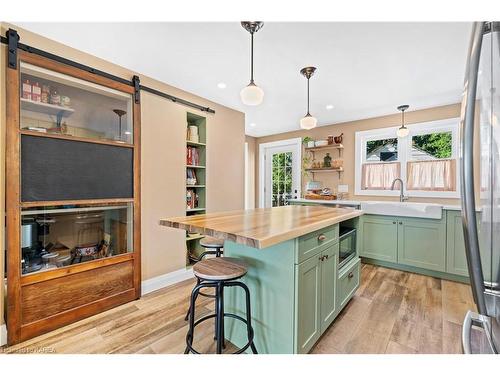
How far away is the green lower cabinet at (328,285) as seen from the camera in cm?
164

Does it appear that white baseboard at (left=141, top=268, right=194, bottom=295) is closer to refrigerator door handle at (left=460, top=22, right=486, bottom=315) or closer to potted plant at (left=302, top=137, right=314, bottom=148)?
refrigerator door handle at (left=460, top=22, right=486, bottom=315)

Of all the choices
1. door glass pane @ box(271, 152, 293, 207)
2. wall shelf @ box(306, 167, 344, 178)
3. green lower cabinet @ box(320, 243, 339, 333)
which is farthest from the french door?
green lower cabinet @ box(320, 243, 339, 333)

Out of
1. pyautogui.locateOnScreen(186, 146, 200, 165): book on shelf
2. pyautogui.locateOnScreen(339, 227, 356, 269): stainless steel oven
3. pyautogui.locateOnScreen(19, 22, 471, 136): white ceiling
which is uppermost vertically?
pyautogui.locateOnScreen(19, 22, 471, 136): white ceiling

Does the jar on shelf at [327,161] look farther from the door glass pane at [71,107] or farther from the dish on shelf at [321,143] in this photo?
the door glass pane at [71,107]

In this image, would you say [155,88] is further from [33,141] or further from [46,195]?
[46,195]

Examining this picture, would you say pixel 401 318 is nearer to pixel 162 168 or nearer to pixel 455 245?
pixel 455 245

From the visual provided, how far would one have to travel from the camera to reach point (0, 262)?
166 centimetres

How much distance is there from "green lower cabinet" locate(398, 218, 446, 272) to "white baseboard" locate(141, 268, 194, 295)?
2.90 m

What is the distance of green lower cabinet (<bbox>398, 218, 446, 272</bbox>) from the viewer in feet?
9.54

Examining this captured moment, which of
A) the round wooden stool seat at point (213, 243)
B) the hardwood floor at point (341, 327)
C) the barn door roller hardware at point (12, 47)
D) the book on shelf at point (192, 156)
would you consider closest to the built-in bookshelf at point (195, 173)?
the book on shelf at point (192, 156)

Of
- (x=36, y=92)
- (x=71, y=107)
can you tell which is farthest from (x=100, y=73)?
(x=36, y=92)

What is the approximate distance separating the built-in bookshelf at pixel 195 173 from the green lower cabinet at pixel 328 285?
6.42 feet

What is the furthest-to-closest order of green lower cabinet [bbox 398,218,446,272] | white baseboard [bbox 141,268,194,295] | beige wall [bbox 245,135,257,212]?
beige wall [bbox 245,135,257,212], green lower cabinet [bbox 398,218,446,272], white baseboard [bbox 141,268,194,295]
